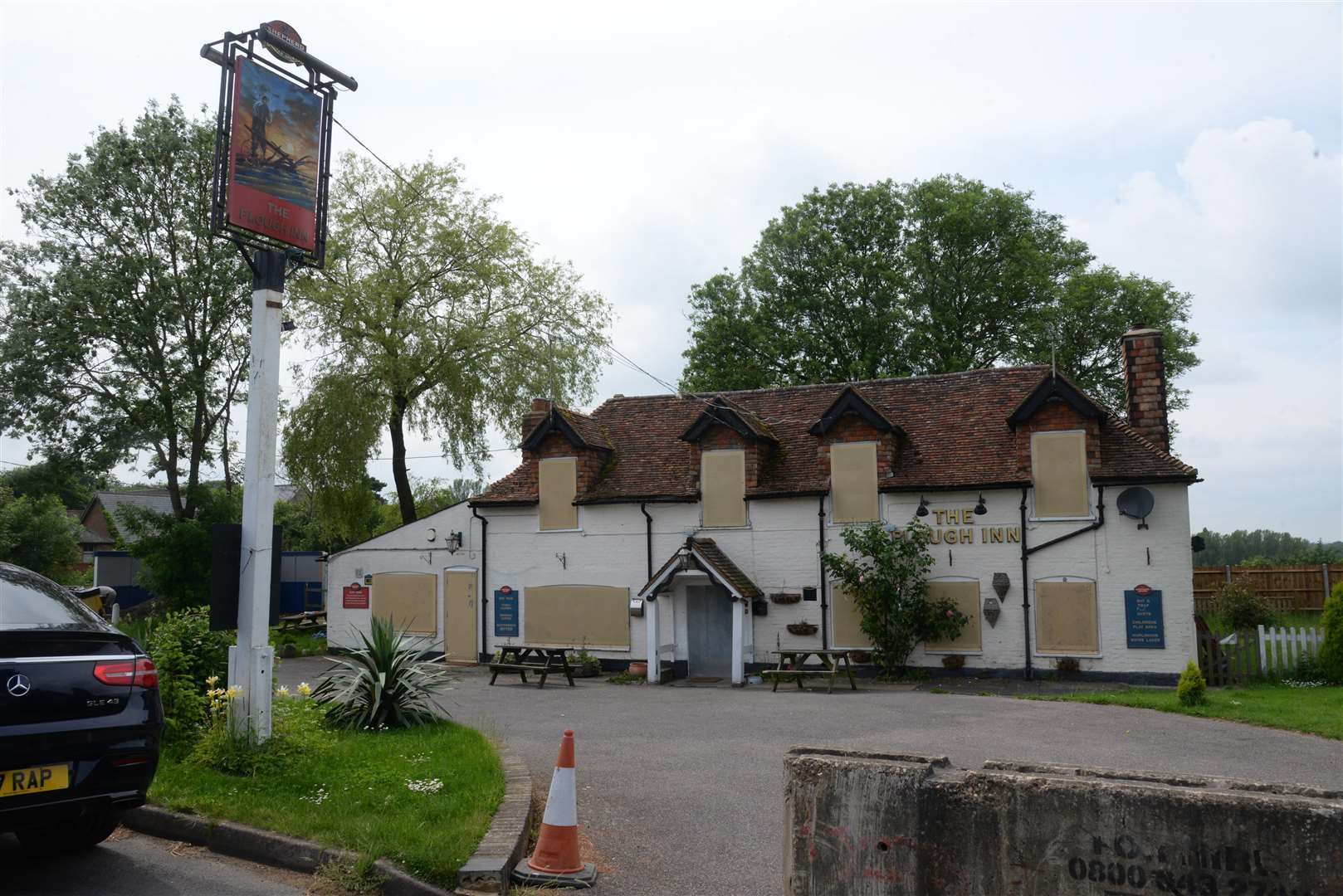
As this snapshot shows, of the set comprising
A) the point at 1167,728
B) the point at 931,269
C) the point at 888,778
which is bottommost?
the point at 1167,728

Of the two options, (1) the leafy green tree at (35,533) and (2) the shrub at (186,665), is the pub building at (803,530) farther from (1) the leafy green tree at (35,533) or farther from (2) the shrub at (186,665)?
(1) the leafy green tree at (35,533)

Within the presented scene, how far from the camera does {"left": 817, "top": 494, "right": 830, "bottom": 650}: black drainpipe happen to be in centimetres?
2105

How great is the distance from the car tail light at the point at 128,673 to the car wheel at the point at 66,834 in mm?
919

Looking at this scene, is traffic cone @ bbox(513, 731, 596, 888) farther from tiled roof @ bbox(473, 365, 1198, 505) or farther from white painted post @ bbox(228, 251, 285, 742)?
tiled roof @ bbox(473, 365, 1198, 505)

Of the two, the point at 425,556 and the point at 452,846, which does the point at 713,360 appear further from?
the point at 452,846

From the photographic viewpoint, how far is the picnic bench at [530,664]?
19.3 m

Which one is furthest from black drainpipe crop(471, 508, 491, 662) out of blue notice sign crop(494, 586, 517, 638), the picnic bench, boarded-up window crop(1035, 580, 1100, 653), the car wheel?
the car wheel

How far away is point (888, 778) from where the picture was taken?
15.6 ft

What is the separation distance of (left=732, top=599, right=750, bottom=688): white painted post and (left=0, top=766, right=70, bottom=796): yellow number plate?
596 inches

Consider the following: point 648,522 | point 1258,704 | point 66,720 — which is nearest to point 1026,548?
point 1258,704

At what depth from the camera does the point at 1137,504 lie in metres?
18.9

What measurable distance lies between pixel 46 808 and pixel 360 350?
81.9 feet

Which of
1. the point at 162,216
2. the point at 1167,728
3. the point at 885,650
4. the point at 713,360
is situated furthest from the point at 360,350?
the point at 1167,728

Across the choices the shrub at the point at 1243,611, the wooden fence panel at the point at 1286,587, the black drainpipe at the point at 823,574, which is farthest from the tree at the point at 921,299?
the black drainpipe at the point at 823,574
